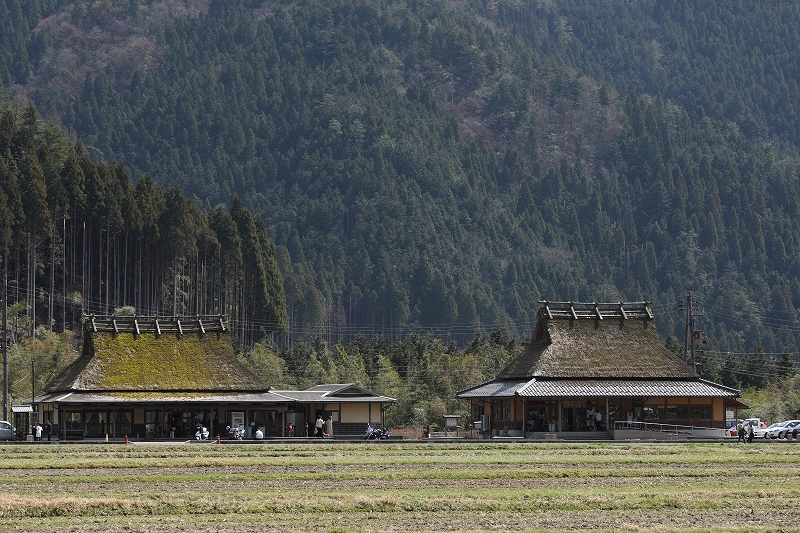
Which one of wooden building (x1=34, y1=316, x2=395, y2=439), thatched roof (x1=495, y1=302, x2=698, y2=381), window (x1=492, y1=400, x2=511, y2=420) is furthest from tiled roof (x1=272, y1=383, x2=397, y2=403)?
thatched roof (x1=495, y1=302, x2=698, y2=381)

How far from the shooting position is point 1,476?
4659 cm

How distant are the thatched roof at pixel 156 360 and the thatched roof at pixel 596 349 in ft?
51.7

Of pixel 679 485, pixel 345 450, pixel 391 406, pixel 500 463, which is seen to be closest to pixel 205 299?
pixel 391 406

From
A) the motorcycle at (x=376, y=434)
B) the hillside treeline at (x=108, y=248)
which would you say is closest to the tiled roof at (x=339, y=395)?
the motorcycle at (x=376, y=434)

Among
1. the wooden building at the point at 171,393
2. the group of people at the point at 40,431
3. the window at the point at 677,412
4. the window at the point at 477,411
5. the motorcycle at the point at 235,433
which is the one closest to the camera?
the group of people at the point at 40,431

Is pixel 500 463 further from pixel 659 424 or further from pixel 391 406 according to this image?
pixel 391 406

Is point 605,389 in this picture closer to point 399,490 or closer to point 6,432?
point 6,432

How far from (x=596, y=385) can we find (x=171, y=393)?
23061mm

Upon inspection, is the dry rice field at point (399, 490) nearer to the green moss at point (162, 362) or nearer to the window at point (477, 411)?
the green moss at point (162, 362)

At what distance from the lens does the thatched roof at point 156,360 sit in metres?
82.6

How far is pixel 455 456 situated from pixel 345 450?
7019mm

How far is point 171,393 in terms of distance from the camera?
8238cm

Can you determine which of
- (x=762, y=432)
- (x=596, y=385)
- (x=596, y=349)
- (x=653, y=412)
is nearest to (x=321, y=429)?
(x=596, y=385)

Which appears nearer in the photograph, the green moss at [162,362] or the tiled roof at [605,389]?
the tiled roof at [605,389]
